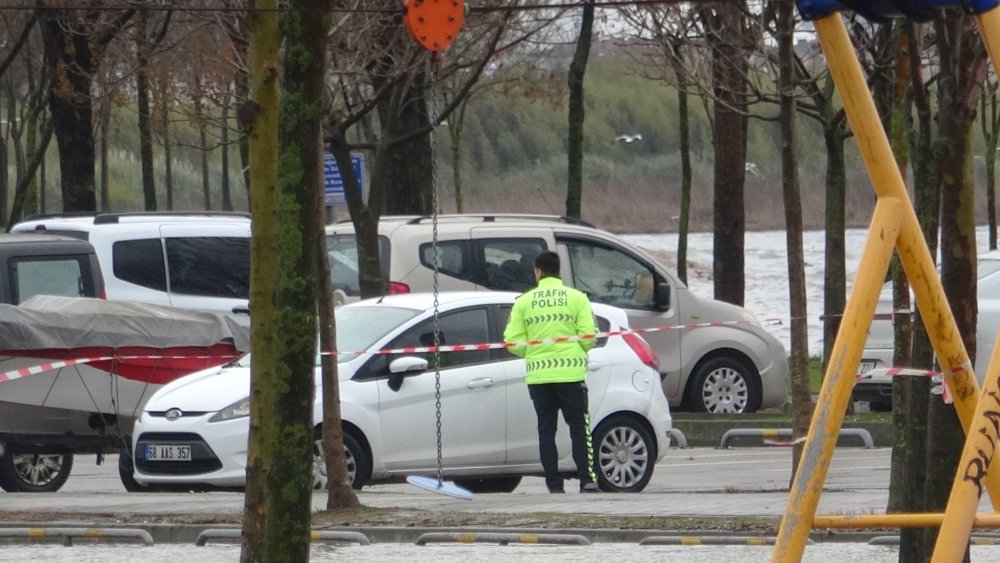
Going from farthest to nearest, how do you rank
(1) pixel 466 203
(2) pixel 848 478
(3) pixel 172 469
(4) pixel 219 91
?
1. (1) pixel 466 203
2. (4) pixel 219 91
3. (2) pixel 848 478
4. (3) pixel 172 469

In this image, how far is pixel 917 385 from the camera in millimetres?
6309

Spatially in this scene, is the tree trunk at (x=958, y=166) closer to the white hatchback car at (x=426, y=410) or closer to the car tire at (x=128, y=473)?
the white hatchback car at (x=426, y=410)

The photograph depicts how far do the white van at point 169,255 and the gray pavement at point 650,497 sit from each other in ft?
6.47

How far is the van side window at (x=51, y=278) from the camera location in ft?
50.2

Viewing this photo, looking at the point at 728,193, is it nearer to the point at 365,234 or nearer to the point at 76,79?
the point at 76,79

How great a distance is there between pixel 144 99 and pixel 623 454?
55.4 ft

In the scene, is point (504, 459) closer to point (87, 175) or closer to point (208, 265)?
point (208, 265)

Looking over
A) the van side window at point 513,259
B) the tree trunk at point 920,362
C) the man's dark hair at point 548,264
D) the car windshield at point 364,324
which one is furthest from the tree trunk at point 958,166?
the van side window at point 513,259

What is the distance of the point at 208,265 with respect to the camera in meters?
17.7

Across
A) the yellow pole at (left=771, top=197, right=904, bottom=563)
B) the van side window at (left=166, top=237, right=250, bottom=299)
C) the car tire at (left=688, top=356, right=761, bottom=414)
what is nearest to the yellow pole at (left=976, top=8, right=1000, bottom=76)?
the yellow pole at (left=771, top=197, right=904, bottom=563)

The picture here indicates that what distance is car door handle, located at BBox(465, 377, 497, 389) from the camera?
1291 cm

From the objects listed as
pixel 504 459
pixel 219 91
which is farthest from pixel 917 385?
pixel 219 91

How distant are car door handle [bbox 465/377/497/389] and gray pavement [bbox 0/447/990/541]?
792mm

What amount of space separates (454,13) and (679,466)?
8553 mm
